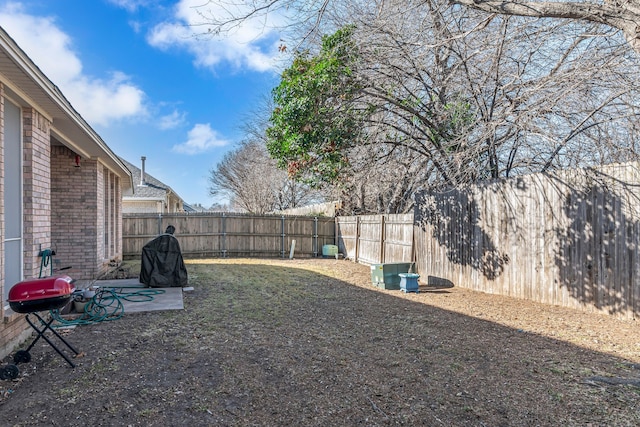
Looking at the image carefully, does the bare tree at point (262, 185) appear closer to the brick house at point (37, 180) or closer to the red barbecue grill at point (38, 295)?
the brick house at point (37, 180)

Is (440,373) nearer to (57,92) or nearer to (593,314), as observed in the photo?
(593,314)

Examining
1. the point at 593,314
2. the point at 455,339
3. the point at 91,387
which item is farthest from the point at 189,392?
the point at 593,314

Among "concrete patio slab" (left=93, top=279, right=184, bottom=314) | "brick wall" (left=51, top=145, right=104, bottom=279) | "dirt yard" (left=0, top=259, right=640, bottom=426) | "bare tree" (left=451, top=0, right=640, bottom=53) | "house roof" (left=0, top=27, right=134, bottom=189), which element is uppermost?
"bare tree" (left=451, top=0, right=640, bottom=53)

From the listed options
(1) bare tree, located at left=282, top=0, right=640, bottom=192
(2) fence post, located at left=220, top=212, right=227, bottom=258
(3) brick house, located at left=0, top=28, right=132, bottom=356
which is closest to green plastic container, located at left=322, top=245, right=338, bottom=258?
(2) fence post, located at left=220, top=212, right=227, bottom=258

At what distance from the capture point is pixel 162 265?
25.8 feet

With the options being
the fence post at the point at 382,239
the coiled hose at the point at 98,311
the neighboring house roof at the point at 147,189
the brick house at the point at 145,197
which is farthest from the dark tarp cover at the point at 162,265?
the brick house at the point at 145,197

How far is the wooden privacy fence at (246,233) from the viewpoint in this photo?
1478cm

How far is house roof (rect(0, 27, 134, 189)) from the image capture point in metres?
3.38

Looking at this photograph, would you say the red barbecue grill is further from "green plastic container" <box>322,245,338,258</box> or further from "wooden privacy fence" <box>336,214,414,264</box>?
"green plastic container" <box>322,245,338,258</box>

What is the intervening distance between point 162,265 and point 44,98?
4135 millimetres

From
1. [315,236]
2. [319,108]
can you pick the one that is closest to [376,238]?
[315,236]

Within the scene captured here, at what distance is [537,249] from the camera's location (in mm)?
6480

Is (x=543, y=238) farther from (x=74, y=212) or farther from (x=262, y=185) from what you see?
(x=262, y=185)

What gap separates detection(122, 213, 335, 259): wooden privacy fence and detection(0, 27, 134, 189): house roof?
24.5 ft
